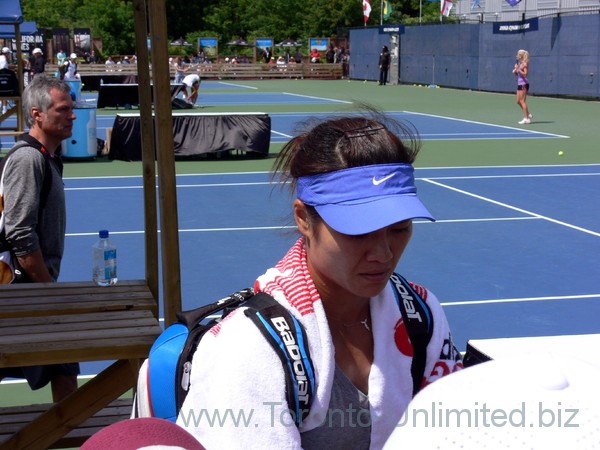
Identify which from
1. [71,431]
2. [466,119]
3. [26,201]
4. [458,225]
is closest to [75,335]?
[71,431]

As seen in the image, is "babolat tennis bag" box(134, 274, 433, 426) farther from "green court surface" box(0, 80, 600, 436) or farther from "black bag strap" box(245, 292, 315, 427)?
"green court surface" box(0, 80, 600, 436)

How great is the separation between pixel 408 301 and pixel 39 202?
3.23 m

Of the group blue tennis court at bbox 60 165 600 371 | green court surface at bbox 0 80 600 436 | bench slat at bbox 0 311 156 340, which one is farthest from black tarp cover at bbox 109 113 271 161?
bench slat at bbox 0 311 156 340

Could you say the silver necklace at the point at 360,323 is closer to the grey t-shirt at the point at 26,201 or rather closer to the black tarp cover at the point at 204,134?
the grey t-shirt at the point at 26,201

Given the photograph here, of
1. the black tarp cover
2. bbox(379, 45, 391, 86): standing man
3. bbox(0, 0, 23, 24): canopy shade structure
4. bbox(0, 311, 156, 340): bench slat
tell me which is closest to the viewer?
bbox(0, 311, 156, 340): bench slat

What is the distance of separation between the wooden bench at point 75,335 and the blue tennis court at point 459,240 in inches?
96.8

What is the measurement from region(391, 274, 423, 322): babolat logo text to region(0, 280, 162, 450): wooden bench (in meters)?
1.76

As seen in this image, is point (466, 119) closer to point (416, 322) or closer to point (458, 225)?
point (458, 225)

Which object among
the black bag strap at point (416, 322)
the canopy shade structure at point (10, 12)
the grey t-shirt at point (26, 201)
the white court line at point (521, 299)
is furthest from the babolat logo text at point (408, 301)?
the canopy shade structure at point (10, 12)

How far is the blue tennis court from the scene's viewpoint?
26.8ft

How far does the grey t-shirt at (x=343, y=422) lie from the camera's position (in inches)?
72.1

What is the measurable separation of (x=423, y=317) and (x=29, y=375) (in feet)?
10.9

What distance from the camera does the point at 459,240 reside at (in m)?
10.9

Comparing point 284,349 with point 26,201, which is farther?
point 26,201
